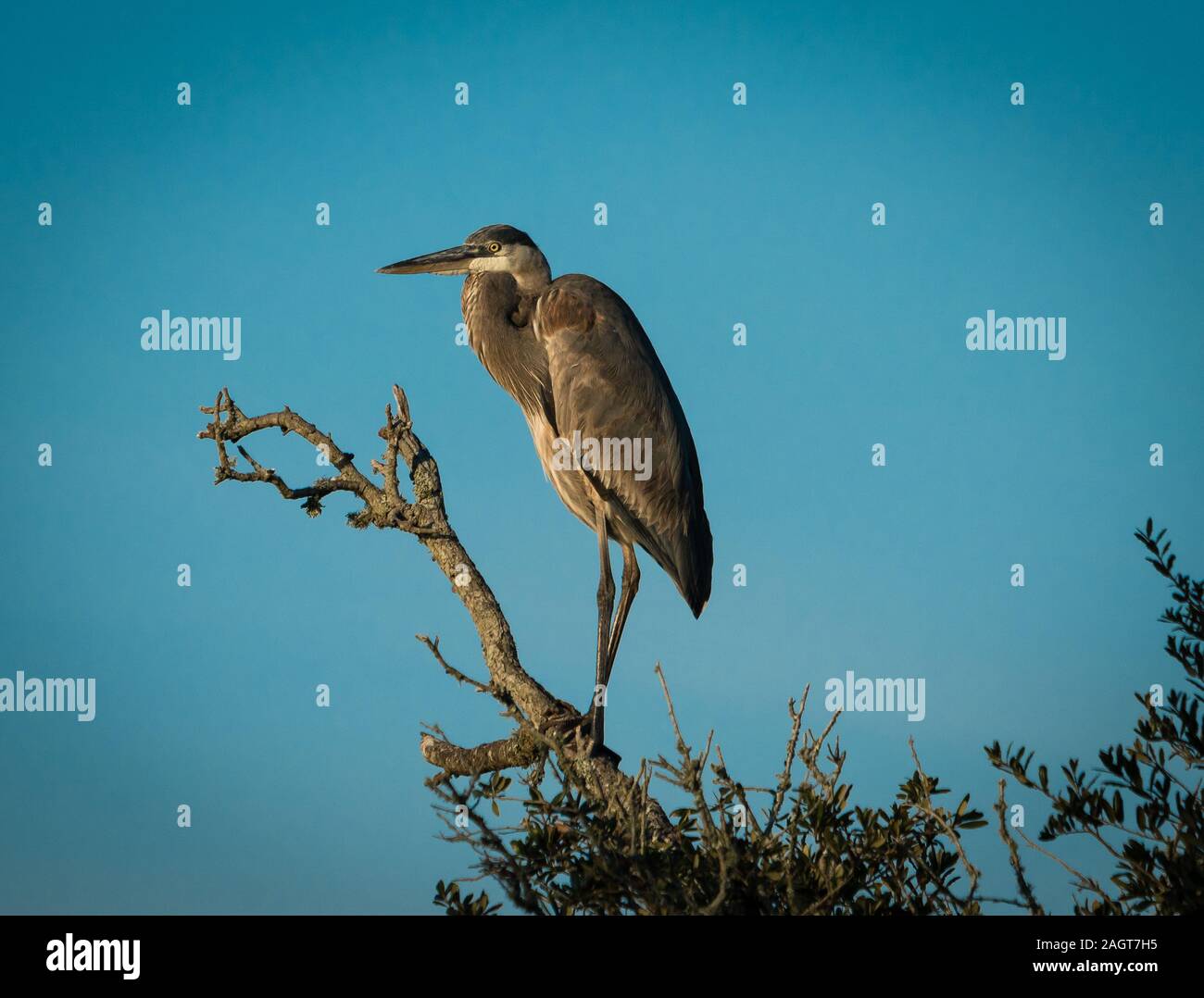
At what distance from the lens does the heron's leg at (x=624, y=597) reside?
247 inches

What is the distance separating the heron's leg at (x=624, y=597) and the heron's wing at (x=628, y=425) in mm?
133

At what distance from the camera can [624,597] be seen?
6.54m

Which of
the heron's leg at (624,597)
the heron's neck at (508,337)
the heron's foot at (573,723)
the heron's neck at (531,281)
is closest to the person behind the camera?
the heron's foot at (573,723)

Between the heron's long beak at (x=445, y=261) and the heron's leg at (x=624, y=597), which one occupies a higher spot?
the heron's long beak at (x=445, y=261)

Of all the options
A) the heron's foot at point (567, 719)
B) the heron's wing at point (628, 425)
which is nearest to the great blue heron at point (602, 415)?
the heron's wing at point (628, 425)

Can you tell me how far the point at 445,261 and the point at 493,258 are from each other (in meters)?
0.30

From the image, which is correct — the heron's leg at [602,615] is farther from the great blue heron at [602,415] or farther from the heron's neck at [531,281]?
the heron's neck at [531,281]

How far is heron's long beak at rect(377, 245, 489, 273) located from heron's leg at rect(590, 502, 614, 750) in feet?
5.92

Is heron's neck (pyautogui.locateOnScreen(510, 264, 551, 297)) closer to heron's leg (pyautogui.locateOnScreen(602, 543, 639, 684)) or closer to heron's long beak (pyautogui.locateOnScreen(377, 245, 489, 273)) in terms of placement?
heron's long beak (pyautogui.locateOnScreen(377, 245, 489, 273))

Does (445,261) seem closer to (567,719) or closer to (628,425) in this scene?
(628,425)

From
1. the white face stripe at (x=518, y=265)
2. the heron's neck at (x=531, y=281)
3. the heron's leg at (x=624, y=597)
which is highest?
the white face stripe at (x=518, y=265)
